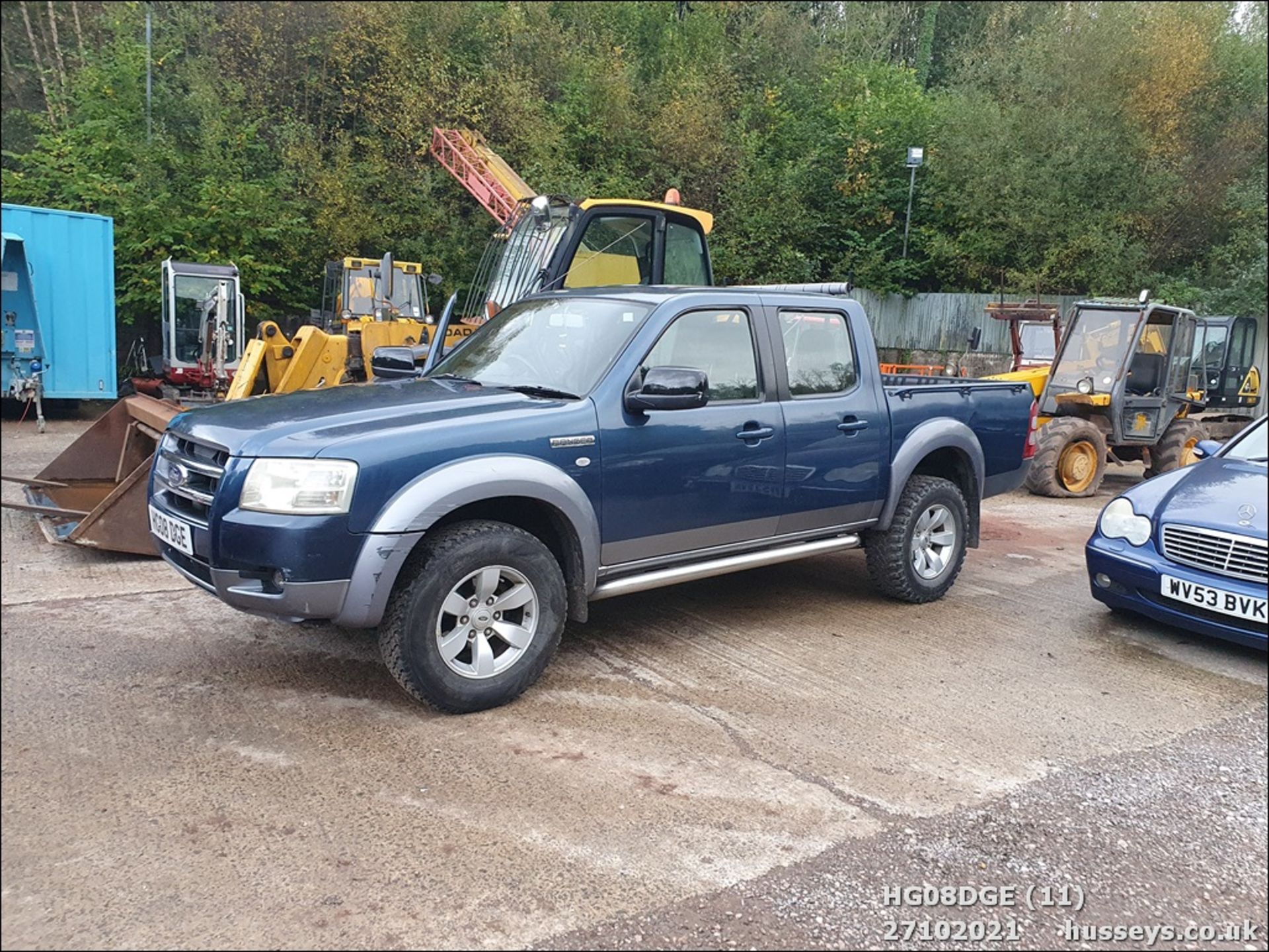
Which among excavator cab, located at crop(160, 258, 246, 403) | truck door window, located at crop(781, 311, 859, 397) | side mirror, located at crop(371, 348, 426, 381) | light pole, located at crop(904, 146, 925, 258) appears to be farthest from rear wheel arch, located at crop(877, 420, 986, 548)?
light pole, located at crop(904, 146, 925, 258)

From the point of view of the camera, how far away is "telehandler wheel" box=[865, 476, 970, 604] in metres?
5.73

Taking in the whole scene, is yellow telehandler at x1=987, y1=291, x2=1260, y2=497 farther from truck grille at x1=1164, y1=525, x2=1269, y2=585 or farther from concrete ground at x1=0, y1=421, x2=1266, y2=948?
truck grille at x1=1164, y1=525, x2=1269, y2=585

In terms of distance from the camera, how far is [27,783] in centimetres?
135

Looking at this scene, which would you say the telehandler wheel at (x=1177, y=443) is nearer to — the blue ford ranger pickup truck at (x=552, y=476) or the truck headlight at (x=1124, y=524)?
the blue ford ranger pickup truck at (x=552, y=476)

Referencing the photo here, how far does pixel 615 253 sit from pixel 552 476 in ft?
19.2

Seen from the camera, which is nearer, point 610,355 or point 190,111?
point 610,355

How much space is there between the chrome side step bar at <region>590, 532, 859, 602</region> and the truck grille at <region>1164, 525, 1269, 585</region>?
168cm

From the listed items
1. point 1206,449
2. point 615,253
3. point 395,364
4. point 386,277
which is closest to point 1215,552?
point 1206,449

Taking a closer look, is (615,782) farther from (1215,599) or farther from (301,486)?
(1215,599)

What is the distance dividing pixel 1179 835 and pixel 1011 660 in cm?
208

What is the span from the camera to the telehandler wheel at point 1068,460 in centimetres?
1070

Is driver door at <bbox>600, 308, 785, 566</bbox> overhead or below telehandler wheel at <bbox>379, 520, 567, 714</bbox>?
overhead

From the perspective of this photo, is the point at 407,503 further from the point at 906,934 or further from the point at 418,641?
the point at 906,934

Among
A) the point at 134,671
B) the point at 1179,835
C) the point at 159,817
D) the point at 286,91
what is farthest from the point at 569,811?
the point at 286,91
